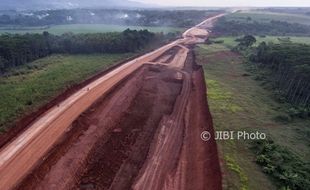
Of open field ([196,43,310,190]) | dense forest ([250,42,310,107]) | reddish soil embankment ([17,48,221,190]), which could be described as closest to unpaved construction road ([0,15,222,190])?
reddish soil embankment ([17,48,221,190])

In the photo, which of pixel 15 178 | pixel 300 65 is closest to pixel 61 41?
pixel 300 65

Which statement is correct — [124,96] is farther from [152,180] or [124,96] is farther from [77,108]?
[152,180]

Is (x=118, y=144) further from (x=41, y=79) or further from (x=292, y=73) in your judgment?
(x=292, y=73)

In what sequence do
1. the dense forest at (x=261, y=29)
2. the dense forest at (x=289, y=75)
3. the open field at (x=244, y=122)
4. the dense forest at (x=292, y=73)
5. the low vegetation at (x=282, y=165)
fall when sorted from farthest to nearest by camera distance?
the dense forest at (x=261, y=29) → the dense forest at (x=292, y=73) → the dense forest at (x=289, y=75) → the open field at (x=244, y=122) → the low vegetation at (x=282, y=165)

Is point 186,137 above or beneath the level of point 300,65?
beneath

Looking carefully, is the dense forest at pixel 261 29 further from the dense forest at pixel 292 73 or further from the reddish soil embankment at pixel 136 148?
the reddish soil embankment at pixel 136 148

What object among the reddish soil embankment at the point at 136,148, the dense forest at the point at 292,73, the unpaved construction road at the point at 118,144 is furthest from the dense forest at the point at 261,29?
the reddish soil embankment at the point at 136,148

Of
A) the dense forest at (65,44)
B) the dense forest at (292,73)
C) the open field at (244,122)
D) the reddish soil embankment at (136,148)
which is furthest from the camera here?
the dense forest at (65,44)

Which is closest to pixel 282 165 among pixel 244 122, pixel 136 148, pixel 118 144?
pixel 244 122
